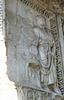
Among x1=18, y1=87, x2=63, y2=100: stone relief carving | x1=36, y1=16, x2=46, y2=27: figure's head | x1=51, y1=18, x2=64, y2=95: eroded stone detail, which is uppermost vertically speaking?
x1=36, y1=16, x2=46, y2=27: figure's head

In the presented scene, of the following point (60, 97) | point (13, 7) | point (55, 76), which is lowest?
point (60, 97)

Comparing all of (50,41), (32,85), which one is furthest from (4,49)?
(50,41)

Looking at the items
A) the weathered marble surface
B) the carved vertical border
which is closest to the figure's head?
the weathered marble surface

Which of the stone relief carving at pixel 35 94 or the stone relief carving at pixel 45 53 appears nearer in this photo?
the stone relief carving at pixel 35 94

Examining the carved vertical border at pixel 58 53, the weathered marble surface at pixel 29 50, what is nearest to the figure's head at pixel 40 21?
the weathered marble surface at pixel 29 50

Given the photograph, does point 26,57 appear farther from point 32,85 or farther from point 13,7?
point 13,7

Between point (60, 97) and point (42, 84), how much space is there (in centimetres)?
54

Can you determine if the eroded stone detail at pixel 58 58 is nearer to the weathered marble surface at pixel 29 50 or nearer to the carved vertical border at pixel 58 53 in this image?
the carved vertical border at pixel 58 53

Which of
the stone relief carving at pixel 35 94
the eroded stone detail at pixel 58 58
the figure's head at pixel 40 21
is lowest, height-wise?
the stone relief carving at pixel 35 94

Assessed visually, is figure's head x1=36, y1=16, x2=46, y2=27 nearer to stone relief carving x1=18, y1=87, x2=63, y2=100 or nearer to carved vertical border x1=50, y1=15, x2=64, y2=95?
carved vertical border x1=50, y1=15, x2=64, y2=95

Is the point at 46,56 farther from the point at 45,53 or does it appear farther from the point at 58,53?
the point at 58,53

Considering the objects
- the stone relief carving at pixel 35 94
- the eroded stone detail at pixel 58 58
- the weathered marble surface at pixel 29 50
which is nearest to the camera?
the stone relief carving at pixel 35 94

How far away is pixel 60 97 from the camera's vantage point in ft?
21.7

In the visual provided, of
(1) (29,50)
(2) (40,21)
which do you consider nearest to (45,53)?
Answer: (1) (29,50)
